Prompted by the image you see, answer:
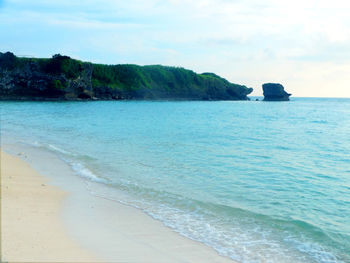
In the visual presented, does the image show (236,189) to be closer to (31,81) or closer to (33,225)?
(33,225)

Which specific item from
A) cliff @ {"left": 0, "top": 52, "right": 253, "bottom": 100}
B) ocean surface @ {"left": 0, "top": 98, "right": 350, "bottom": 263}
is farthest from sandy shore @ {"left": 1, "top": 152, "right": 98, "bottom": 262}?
cliff @ {"left": 0, "top": 52, "right": 253, "bottom": 100}

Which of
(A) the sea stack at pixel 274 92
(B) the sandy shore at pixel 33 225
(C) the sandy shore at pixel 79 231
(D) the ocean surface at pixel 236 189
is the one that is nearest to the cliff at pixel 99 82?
(A) the sea stack at pixel 274 92

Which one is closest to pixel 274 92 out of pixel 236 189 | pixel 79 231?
pixel 236 189

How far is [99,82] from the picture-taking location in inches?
4065

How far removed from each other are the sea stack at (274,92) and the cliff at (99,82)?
10.0 meters

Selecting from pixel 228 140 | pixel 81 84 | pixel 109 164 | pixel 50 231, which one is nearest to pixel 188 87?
pixel 81 84

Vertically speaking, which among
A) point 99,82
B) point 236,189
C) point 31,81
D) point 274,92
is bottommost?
point 236,189

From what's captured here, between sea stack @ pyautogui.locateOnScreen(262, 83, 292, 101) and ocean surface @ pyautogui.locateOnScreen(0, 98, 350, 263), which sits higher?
sea stack @ pyautogui.locateOnScreen(262, 83, 292, 101)

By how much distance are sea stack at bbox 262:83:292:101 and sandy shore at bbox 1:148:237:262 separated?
472ft

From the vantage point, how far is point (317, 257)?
6535 millimetres

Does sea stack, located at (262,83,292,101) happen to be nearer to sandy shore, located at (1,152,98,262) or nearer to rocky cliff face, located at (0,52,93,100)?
rocky cliff face, located at (0,52,93,100)

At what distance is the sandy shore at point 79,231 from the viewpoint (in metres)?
5.48

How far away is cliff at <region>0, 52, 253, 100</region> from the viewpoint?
264ft

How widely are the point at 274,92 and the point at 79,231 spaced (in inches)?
5905
